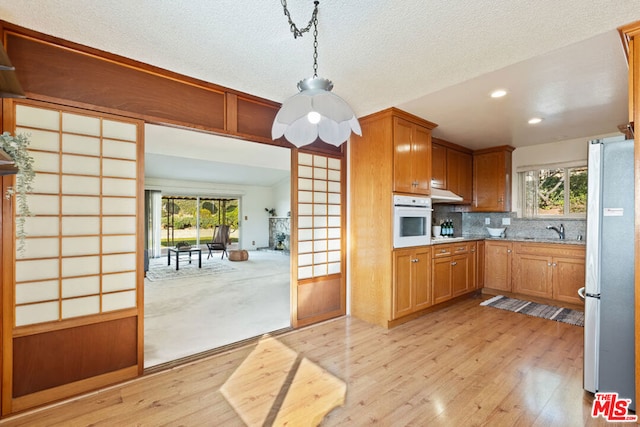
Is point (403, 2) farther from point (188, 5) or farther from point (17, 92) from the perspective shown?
point (17, 92)

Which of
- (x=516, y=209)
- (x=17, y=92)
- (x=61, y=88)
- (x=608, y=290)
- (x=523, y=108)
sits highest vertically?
(x=523, y=108)

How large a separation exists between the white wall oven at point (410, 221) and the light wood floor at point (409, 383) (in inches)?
38.5

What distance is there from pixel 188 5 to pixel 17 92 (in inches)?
38.6

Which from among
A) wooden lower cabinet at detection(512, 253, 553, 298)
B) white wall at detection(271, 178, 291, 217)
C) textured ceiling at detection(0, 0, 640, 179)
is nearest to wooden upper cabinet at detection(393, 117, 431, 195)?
textured ceiling at detection(0, 0, 640, 179)

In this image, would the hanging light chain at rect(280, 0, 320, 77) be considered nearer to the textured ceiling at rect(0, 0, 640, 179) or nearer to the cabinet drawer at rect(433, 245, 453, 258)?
the textured ceiling at rect(0, 0, 640, 179)

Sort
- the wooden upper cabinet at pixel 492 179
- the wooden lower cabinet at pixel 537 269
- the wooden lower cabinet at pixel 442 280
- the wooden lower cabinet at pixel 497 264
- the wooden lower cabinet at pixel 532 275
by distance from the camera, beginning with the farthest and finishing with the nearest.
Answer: the wooden upper cabinet at pixel 492 179 → the wooden lower cabinet at pixel 497 264 → the wooden lower cabinet at pixel 532 275 → the wooden lower cabinet at pixel 537 269 → the wooden lower cabinet at pixel 442 280

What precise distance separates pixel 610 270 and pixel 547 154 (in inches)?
136

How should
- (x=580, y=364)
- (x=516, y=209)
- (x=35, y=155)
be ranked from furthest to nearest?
(x=516, y=209) < (x=580, y=364) < (x=35, y=155)

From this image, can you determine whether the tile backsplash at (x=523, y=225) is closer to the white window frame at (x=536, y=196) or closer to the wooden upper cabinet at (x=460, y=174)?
the white window frame at (x=536, y=196)

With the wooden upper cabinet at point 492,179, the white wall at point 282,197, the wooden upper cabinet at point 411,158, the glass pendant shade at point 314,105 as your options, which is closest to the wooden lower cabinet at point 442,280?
the wooden upper cabinet at point 411,158

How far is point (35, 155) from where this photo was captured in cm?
194

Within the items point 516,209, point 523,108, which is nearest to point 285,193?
point 516,209

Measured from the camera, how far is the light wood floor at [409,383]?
1801mm

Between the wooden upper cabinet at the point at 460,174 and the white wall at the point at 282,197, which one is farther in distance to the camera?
the white wall at the point at 282,197
